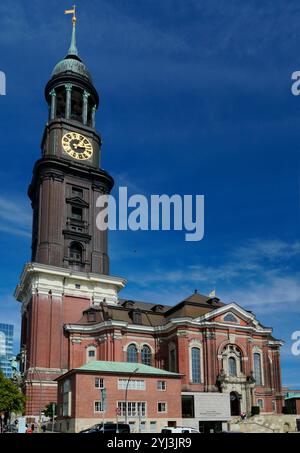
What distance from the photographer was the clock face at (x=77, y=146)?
85375 mm

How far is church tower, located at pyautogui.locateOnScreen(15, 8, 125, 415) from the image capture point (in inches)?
2781

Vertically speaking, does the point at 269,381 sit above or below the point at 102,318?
below

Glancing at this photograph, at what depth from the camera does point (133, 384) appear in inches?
2212

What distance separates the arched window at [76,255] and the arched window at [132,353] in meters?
15.0

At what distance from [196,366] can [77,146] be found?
41630 mm

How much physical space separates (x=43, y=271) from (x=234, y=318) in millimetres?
29493

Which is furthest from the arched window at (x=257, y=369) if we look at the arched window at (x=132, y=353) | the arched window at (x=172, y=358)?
the arched window at (x=132, y=353)

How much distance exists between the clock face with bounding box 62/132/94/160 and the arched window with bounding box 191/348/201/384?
37.7 meters

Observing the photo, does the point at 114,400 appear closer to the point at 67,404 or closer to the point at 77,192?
the point at 67,404

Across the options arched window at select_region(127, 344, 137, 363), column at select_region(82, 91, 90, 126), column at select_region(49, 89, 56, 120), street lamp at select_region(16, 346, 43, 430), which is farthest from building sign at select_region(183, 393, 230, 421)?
column at select_region(49, 89, 56, 120)

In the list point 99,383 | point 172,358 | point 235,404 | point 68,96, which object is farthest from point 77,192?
point 235,404
